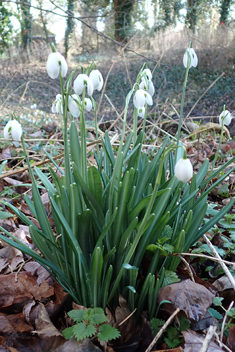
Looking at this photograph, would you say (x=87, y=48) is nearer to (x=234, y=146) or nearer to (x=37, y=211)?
(x=234, y=146)

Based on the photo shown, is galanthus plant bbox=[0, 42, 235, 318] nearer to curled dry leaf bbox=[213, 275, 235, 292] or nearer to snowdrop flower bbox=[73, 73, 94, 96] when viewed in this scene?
snowdrop flower bbox=[73, 73, 94, 96]

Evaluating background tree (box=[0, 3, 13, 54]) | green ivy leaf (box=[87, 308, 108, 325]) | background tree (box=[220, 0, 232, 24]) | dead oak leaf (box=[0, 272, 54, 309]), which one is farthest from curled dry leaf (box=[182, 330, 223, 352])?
background tree (box=[0, 3, 13, 54])

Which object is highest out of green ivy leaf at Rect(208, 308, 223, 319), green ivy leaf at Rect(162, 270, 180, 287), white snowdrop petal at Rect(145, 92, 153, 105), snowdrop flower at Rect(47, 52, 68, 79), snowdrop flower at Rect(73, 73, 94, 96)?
snowdrop flower at Rect(47, 52, 68, 79)

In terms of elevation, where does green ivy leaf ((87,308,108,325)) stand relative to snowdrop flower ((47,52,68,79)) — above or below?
below

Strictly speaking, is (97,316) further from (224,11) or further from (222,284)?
(224,11)

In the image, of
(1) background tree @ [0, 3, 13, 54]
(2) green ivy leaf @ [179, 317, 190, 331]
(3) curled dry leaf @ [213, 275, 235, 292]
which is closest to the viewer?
(2) green ivy leaf @ [179, 317, 190, 331]

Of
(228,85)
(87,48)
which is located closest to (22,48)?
(87,48)
